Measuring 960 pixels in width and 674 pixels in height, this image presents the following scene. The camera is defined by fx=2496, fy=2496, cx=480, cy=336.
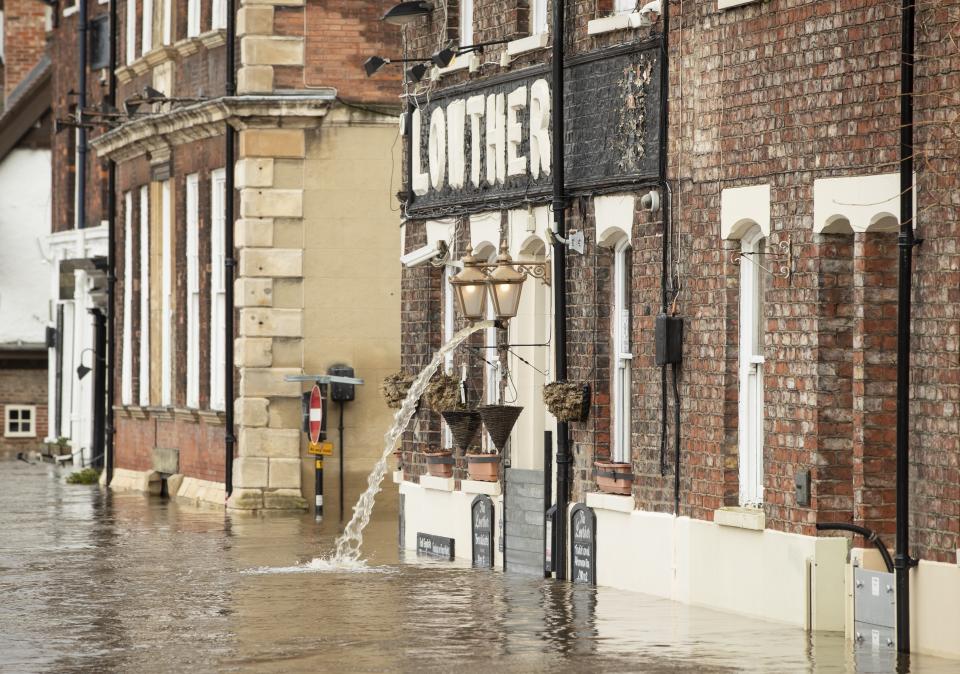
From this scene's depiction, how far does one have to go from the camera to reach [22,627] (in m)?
17.5

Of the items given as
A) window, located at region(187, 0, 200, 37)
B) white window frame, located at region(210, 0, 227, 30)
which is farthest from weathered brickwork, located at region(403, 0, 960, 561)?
window, located at region(187, 0, 200, 37)

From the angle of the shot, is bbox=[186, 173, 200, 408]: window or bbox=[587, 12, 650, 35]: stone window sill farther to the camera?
bbox=[186, 173, 200, 408]: window

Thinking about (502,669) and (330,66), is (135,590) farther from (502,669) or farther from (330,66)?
(330,66)

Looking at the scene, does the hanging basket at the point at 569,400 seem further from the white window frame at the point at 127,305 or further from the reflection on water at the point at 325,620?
the white window frame at the point at 127,305

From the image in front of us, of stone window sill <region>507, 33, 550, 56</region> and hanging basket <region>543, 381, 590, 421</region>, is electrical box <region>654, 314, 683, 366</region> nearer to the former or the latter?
hanging basket <region>543, 381, 590, 421</region>

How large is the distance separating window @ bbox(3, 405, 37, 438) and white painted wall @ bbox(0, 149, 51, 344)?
1485 mm

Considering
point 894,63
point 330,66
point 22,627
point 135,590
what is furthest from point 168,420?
point 894,63

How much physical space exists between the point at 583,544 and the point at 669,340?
250cm

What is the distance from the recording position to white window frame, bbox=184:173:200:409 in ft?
113

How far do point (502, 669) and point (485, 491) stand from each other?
26.2 feet

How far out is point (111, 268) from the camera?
1553 inches

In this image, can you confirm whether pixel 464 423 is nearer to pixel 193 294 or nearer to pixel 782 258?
pixel 782 258

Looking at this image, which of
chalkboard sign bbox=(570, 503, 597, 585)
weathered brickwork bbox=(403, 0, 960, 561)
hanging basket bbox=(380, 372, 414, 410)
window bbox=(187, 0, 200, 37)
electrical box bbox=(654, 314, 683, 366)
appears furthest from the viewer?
window bbox=(187, 0, 200, 37)

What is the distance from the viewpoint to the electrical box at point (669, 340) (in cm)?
1894
